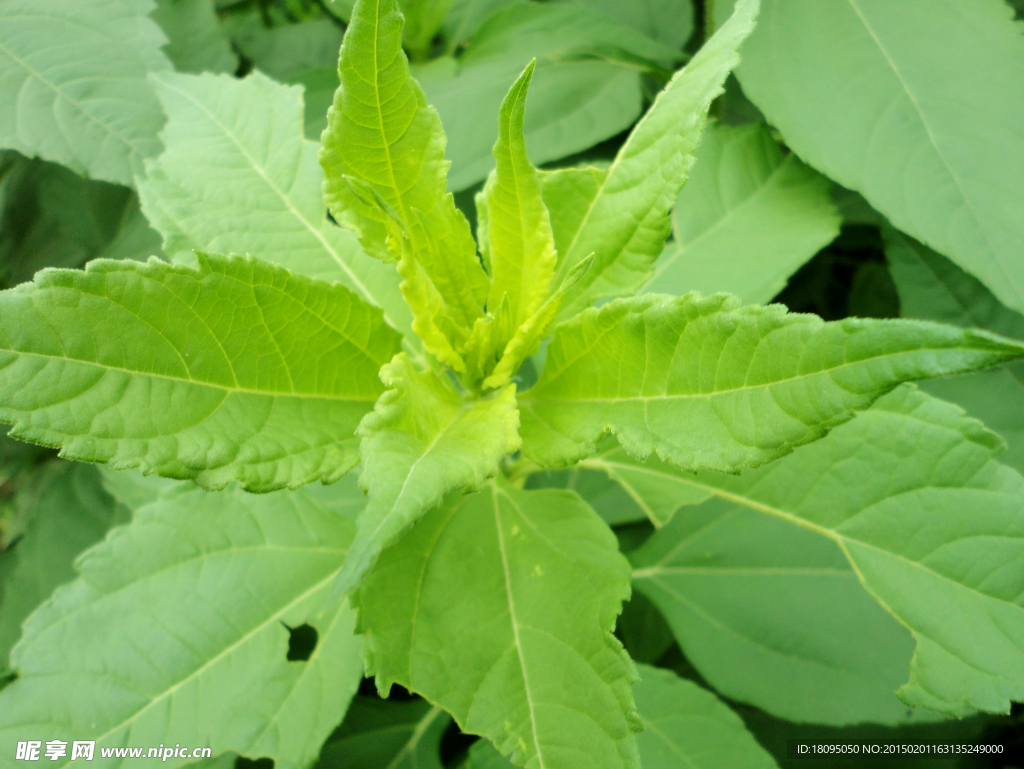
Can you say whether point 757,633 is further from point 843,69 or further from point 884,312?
point 843,69

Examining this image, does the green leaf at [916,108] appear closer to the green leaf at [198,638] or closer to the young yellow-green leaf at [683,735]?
the young yellow-green leaf at [683,735]

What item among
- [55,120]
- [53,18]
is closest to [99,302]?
[55,120]

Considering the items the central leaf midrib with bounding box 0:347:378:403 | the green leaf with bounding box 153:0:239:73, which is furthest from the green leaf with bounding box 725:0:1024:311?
the green leaf with bounding box 153:0:239:73

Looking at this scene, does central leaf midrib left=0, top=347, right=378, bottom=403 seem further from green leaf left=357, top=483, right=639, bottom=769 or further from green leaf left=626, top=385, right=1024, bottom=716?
green leaf left=626, top=385, right=1024, bottom=716

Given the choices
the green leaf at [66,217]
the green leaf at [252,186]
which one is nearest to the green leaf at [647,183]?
the green leaf at [252,186]

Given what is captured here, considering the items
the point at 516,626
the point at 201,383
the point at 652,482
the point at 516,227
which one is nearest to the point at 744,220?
the point at 652,482
